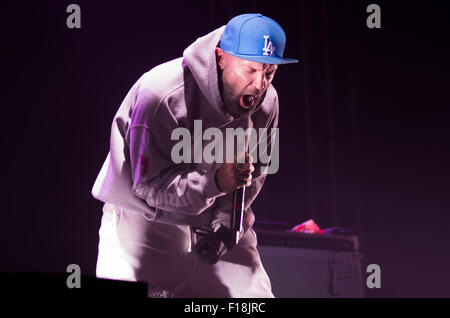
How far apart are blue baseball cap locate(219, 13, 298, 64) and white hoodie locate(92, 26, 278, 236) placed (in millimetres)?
101

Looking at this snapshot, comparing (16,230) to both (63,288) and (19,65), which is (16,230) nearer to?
(19,65)

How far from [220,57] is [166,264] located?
2.33ft

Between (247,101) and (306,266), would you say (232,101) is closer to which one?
(247,101)

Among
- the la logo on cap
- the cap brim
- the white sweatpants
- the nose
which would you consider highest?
the la logo on cap

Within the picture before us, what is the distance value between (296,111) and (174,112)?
1899 millimetres

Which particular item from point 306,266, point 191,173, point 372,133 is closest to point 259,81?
point 191,173

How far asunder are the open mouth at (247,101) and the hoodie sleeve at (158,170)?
0.22 meters

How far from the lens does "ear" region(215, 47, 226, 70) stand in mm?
1917

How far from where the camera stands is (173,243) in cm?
207

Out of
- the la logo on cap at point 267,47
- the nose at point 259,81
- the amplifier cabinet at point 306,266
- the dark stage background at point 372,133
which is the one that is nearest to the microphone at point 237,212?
the nose at point 259,81

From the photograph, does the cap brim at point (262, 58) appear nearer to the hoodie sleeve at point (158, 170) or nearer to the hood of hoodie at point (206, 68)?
the hood of hoodie at point (206, 68)

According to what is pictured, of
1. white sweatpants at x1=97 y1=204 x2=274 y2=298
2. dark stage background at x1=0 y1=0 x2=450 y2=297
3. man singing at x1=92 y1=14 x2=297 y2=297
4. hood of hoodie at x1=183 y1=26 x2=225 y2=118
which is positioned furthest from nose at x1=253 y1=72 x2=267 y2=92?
dark stage background at x1=0 y1=0 x2=450 y2=297

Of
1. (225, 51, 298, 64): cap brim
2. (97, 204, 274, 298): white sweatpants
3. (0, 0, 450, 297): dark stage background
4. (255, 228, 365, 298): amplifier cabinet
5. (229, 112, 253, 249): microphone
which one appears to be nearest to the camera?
(225, 51, 298, 64): cap brim

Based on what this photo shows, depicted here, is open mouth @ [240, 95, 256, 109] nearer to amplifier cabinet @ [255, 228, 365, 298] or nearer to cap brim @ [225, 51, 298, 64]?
cap brim @ [225, 51, 298, 64]
